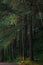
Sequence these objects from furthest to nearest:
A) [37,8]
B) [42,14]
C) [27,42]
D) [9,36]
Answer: [27,42], [42,14], [37,8], [9,36]

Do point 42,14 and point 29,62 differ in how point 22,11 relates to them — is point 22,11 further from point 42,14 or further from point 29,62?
point 29,62

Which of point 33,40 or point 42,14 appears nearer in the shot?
point 42,14

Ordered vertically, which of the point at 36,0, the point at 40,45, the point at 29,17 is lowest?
the point at 40,45

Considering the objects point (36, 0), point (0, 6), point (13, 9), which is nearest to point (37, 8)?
point (36, 0)

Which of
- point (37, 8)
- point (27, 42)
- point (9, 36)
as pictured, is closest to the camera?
point (9, 36)

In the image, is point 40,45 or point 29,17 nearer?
point 29,17

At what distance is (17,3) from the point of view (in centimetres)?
207

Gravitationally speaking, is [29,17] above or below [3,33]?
above

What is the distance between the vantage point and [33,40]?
2.56 meters

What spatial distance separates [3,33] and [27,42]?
58cm

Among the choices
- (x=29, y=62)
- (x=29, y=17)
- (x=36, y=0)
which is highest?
(x=36, y=0)

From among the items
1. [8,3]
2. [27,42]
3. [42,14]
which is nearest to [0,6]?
[8,3]

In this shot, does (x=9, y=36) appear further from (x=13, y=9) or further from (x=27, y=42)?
(x=27, y=42)

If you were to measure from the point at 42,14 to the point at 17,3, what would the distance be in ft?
1.03
